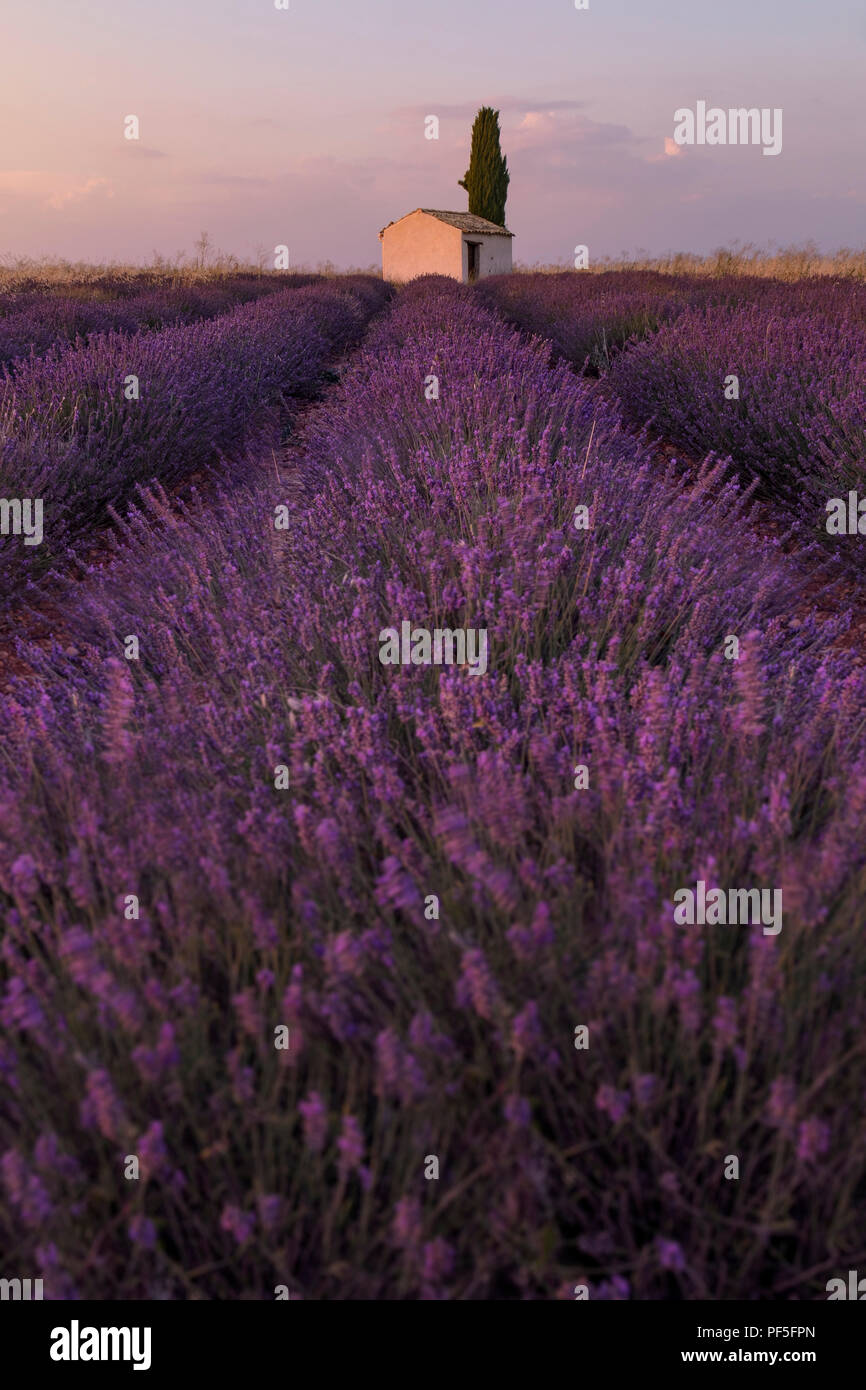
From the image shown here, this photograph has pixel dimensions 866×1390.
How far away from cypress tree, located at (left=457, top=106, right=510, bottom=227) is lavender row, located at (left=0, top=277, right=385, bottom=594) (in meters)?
27.5

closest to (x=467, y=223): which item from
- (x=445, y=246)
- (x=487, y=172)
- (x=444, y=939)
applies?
(x=445, y=246)

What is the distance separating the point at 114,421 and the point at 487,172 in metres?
32.0

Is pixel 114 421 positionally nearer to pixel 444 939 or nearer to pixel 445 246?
pixel 444 939

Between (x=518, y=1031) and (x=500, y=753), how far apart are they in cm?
67

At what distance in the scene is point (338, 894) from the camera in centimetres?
152

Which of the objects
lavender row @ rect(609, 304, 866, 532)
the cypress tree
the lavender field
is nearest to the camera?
the lavender field

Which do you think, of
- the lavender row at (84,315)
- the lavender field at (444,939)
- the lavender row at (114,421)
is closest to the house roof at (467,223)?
the lavender row at (84,315)

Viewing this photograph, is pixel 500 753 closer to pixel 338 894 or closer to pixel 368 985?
pixel 338 894

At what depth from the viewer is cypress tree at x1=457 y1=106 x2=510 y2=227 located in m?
32.7

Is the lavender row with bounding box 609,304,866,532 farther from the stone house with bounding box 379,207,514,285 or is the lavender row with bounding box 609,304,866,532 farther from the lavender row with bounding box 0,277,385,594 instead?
the stone house with bounding box 379,207,514,285

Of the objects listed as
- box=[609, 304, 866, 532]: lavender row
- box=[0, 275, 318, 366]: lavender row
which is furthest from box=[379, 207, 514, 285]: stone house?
box=[609, 304, 866, 532]: lavender row

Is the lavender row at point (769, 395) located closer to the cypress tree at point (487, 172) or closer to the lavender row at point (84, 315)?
the lavender row at point (84, 315)

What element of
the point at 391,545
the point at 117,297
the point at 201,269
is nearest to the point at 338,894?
the point at 391,545

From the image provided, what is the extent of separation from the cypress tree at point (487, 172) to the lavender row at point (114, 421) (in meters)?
27.5
